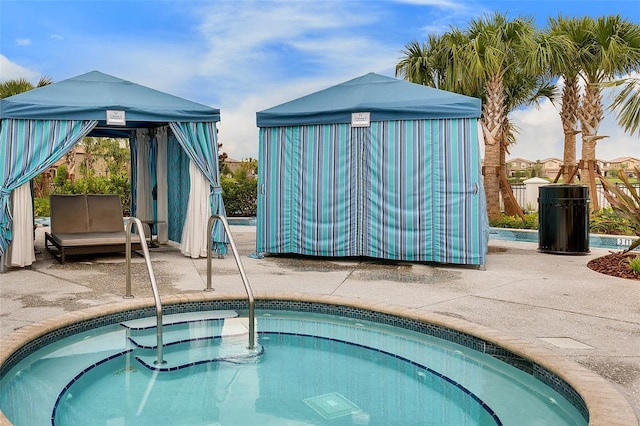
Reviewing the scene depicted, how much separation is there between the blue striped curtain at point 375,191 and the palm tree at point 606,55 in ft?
28.1

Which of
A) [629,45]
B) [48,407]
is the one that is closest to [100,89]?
[48,407]

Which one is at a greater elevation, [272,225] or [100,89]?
[100,89]

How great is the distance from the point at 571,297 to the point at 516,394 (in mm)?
2516

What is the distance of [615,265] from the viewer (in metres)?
7.20

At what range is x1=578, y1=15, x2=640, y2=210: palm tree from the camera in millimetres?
14453

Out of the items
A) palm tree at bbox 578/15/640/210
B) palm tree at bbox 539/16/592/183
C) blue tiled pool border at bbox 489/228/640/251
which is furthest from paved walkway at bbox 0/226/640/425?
palm tree at bbox 578/15/640/210

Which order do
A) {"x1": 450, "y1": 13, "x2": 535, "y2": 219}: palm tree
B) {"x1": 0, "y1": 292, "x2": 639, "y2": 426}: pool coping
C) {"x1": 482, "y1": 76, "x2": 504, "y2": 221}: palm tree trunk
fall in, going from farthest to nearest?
1. {"x1": 482, "y1": 76, "x2": 504, "y2": 221}: palm tree trunk
2. {"x1": 450, "y1": 13, "x2": 535, "y2": 219}: palm tree
3. {"x1": 0, "y1": 292, "x2": 639, "y2": 426}: pool coping

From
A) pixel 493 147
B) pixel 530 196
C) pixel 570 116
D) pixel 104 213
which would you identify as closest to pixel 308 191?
pixel 104 213

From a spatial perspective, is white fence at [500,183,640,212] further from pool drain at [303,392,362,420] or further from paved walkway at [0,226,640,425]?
pool drain at [303,392,362,420]

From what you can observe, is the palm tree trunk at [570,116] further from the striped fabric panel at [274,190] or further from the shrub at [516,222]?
the striped fabric panel at [274,190]

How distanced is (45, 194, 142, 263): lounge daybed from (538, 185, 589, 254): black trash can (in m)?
6.33

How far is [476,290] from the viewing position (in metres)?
5.81

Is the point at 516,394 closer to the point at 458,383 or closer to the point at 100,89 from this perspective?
the point at 458,383

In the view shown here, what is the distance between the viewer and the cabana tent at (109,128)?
22.2ft
